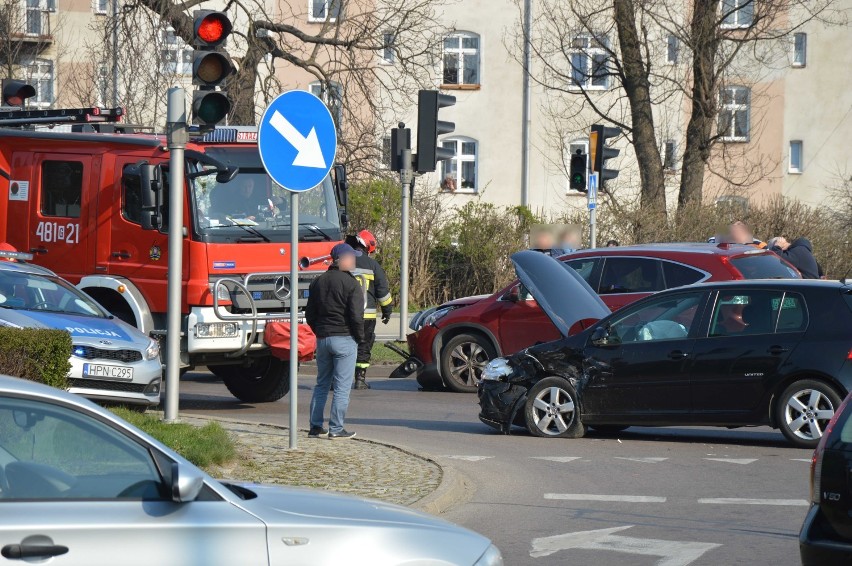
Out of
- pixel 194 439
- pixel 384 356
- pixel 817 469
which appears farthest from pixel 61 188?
pixel 817 469

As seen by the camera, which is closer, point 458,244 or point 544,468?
point 544,468

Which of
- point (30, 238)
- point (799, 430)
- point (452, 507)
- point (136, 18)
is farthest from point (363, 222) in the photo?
point (452, 507)

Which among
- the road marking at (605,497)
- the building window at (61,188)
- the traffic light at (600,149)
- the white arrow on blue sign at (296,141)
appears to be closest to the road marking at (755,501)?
the road marking at (605,497)

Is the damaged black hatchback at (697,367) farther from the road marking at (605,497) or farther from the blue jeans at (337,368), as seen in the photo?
the road marking at (605,497)

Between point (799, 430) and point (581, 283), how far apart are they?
3.14m

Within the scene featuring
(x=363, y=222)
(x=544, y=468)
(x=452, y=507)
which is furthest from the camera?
(x=363, y=222)

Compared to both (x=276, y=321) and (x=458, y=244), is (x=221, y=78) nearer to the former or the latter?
(x=276, y=321)

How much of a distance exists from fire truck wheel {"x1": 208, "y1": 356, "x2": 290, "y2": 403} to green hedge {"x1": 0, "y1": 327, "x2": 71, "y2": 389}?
18.0 ft

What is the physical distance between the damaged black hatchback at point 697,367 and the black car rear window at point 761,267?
378 cm

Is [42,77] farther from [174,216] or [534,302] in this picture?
[174,216]

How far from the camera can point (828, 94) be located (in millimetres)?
45906

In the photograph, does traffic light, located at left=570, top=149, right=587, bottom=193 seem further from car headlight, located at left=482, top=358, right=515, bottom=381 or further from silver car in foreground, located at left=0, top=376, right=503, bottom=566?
silver car in foreground, located at left=0, top=376, right=503, bottom=566

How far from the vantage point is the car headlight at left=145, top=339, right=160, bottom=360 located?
13656 mm

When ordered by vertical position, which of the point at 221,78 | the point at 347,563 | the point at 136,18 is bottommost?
the point at 347,563
